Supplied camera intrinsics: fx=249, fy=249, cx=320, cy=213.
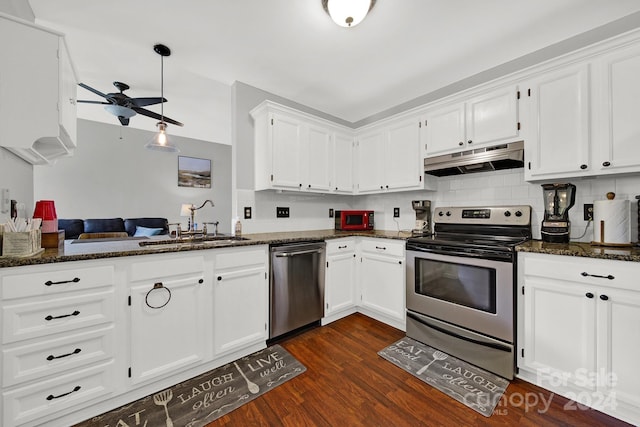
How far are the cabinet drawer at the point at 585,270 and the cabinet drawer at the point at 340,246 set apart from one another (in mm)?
1486

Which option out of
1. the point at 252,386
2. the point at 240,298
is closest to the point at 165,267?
the point at 240,298

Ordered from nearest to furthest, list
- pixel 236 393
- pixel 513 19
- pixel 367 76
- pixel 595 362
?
pixel 595 362
pixel 236 393
pixel 513 19
pixel 367 76

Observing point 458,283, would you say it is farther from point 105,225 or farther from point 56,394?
point 105,225

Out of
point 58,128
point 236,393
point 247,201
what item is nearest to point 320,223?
point 247,201

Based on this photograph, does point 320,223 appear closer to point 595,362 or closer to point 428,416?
point 428,416

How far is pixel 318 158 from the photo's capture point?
2.92m

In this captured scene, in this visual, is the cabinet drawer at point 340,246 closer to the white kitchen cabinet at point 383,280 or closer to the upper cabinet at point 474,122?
the white kitchen cabinet at point 383,280

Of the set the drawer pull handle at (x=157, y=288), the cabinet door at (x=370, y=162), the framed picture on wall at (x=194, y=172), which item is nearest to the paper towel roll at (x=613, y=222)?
the cabinet door at (x=370, y=162)

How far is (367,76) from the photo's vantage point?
258 cm

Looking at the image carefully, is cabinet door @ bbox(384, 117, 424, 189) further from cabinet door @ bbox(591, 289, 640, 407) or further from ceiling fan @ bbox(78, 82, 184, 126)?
ceiling fan @ bbox(78, 82, 184, 126)

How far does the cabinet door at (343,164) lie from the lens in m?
3.10

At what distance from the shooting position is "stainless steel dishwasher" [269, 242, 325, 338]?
217 centimetres

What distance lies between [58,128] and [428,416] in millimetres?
2634

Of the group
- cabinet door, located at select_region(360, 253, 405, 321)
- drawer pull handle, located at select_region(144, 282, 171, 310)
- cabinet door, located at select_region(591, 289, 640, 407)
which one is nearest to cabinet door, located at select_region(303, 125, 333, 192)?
cabinet door, located at select_region(360, 253, 405, 321)
